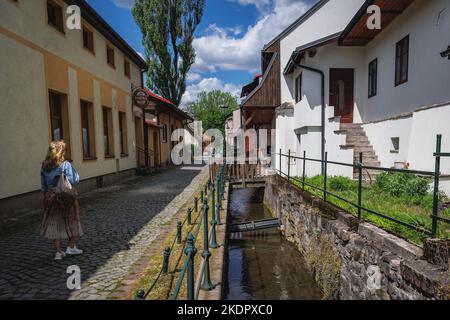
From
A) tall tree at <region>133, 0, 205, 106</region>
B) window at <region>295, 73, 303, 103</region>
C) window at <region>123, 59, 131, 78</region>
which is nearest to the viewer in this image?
window at <region>295, 73, 303, 103</region>

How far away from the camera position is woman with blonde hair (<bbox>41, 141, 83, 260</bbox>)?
380 centimetres

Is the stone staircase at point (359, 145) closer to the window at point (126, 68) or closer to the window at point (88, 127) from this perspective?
the window at point (88, 127)

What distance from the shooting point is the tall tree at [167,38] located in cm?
2312

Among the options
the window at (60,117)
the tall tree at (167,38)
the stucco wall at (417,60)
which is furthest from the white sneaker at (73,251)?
the tall tree at (167,38)

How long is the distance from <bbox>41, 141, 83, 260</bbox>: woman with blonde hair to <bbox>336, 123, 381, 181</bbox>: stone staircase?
25.1 ft

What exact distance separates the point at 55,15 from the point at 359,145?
10579 millimetres

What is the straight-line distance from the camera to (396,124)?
25.6 ft

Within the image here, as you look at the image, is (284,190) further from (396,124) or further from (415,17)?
(415,17)

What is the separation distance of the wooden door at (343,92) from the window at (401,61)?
2.45 metres

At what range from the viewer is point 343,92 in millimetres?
10852

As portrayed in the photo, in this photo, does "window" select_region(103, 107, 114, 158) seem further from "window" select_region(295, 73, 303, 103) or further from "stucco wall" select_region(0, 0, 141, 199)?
"window" select_region(295, 73, 303, 103)

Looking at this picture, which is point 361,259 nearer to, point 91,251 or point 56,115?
point 91,251

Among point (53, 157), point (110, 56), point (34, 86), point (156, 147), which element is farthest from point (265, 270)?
point (156, 147)

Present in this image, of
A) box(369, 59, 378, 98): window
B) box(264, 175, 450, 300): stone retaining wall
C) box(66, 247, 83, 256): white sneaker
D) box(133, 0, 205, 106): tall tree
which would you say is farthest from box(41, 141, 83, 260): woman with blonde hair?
box(133, 0, 205, 106): tall tree
